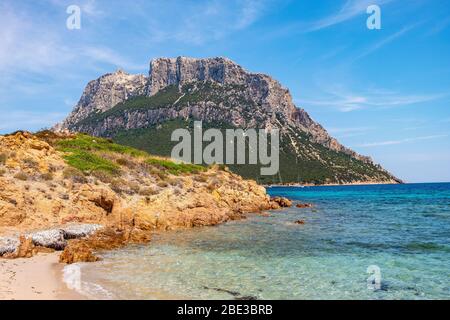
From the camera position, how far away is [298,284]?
1305 cm

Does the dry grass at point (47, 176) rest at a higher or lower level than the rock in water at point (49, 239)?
higher

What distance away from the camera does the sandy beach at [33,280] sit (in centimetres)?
1082

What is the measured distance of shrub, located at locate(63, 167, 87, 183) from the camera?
29.0 metres

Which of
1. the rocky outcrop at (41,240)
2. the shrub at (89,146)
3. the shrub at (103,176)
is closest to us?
the rocky outcrop at (41,240)

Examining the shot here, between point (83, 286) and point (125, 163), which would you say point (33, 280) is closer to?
point (83, 286)

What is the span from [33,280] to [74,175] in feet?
58.9

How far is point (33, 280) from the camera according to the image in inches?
497

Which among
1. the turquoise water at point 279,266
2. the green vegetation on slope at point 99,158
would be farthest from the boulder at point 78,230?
the green vegetation on slope at point 99,158

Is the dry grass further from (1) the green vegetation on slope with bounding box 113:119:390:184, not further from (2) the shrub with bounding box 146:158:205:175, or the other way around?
(1) the green vegetation on slope with bounding box 113:119:390:184

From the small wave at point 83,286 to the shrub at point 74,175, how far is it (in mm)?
15828

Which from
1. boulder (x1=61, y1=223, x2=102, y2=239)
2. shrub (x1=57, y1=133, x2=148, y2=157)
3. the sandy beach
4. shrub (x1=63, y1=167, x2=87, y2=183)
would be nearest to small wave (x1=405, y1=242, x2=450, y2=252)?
the sandy beach

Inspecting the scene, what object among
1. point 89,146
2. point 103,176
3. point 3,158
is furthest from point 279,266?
point 89,146

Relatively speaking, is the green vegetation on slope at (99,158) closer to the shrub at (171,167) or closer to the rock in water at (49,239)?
the shrub at (171,167)

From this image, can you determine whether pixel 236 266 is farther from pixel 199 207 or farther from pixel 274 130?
pixel 274 130
